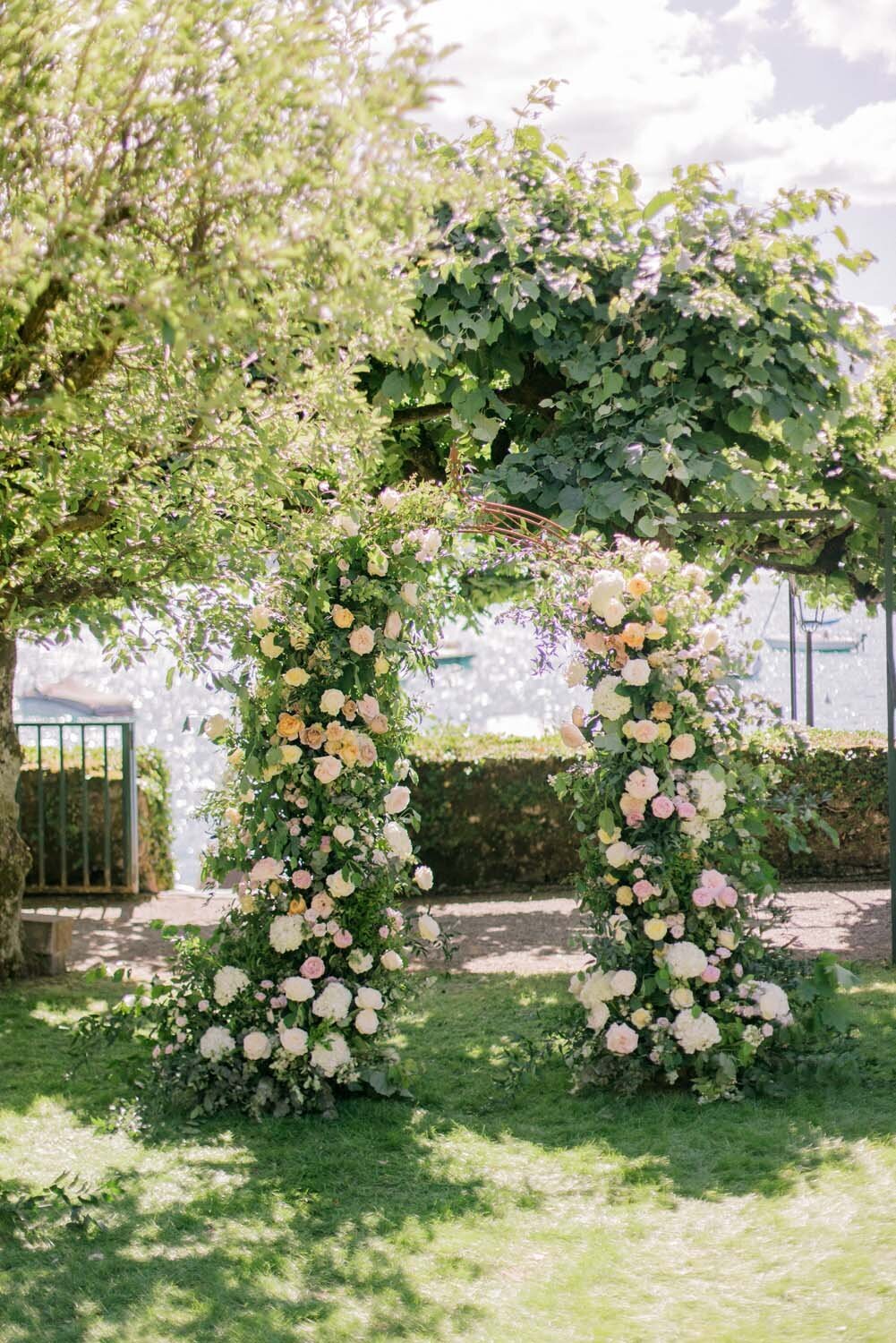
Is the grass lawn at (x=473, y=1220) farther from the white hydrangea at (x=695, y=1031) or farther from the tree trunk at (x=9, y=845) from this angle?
the tree trunk at (x=9, y=845)

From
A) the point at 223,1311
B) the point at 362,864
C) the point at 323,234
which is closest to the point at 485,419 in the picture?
the point at 362,864

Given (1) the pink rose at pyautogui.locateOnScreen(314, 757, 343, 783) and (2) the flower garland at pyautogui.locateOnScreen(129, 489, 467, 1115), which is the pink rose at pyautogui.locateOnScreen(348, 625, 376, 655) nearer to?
(2) the flower garland at pyautogui.locateOnScreen(129, 489, 467, 1115)

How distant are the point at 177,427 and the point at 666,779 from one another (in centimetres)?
226

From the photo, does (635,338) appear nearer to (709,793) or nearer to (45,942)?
(709,793)

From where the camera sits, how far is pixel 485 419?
711cm

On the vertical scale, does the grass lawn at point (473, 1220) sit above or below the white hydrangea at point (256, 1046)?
below

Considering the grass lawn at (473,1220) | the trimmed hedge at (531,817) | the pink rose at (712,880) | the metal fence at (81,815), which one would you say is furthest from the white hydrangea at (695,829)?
the metal fence at (81,815)

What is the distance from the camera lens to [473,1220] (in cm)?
397

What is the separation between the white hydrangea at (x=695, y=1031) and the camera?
16.0ft

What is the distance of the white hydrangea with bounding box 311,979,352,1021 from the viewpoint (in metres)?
4.89

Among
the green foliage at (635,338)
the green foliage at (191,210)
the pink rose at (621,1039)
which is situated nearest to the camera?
the green foliage at (191,210)

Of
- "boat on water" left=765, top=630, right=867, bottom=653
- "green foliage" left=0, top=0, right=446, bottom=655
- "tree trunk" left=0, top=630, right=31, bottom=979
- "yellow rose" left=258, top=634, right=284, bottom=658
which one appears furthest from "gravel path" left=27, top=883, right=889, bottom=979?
"boat on water" left=765, top=630, right=867, bottom=653

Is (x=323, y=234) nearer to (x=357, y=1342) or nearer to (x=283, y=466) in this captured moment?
(x=283, y=466)

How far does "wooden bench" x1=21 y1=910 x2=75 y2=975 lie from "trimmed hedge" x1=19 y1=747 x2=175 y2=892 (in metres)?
2.39
